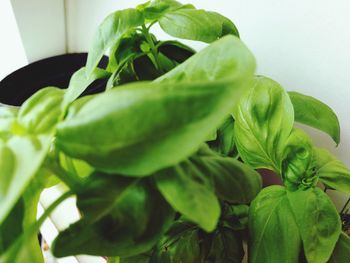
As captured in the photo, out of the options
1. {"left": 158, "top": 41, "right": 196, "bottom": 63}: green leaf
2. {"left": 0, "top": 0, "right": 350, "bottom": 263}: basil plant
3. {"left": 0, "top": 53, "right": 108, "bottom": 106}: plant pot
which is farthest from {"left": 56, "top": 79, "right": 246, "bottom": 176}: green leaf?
{"left": 0, "top": 53, "right": 108, "bottom": 106}: plant pot

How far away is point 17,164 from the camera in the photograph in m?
0.19

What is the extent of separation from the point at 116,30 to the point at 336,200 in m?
0.41

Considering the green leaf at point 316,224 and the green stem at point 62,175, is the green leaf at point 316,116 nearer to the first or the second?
the green leaf at point 316,224

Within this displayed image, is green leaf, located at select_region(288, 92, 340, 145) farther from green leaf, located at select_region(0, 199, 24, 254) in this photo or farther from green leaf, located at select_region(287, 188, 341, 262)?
green leaf, located at select_region(0, 199, 24, 254)

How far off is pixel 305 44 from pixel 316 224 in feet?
0.91

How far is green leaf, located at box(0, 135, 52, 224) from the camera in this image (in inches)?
7.0

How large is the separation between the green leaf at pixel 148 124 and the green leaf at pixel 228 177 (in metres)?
0.07

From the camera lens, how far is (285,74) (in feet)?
1.75

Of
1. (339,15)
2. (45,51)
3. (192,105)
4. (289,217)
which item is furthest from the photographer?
(45,51)

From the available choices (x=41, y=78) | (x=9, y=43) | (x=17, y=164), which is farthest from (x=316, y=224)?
(x=9, y=43)

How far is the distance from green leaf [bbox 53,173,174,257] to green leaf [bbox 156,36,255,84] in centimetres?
8

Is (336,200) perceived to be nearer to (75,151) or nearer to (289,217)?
(289,217)

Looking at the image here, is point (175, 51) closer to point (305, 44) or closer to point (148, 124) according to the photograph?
point (305, 44)

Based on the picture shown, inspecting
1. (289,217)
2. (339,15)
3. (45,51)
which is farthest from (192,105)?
(45,51)
